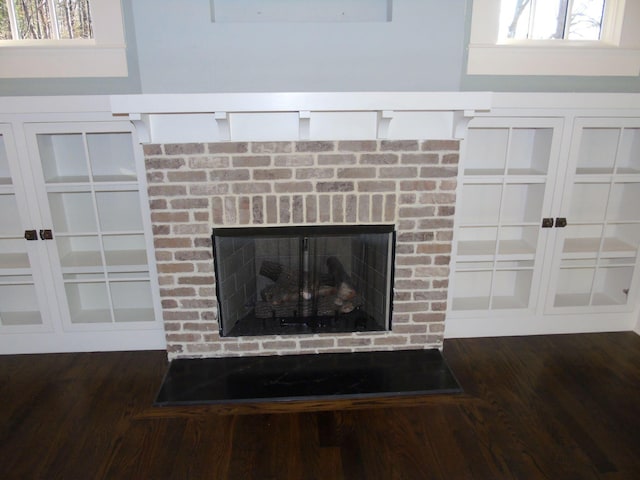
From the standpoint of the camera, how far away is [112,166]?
115 inches

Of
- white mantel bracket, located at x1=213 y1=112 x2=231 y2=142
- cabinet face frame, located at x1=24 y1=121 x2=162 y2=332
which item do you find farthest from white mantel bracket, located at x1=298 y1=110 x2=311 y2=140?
cabinet face frame, located at x1=24 y1=121 x2=162 y2=332

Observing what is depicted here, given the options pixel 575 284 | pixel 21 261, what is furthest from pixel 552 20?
pixel 21 261

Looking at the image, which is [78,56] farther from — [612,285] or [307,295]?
[612,285]

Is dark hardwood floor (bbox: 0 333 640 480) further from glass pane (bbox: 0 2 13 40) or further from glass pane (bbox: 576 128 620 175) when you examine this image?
glass pane (bbox: 0 2 13 40)

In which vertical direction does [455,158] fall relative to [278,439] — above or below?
above

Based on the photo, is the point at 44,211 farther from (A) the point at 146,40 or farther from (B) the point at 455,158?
(B) the point at 455,158

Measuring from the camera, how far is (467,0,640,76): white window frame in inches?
104

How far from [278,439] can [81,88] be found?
227cm

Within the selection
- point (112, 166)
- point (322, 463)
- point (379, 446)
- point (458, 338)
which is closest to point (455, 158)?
point (458, 338)

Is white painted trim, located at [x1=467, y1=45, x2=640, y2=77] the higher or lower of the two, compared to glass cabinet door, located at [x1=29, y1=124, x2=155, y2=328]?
higher

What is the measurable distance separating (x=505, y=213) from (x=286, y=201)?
163 centimetres

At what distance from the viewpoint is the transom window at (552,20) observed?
273 cm

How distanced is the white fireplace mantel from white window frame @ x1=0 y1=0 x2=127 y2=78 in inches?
18.6

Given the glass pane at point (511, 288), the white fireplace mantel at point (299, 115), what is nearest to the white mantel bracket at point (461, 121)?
the white fireplace mantel at point (299, 115)
